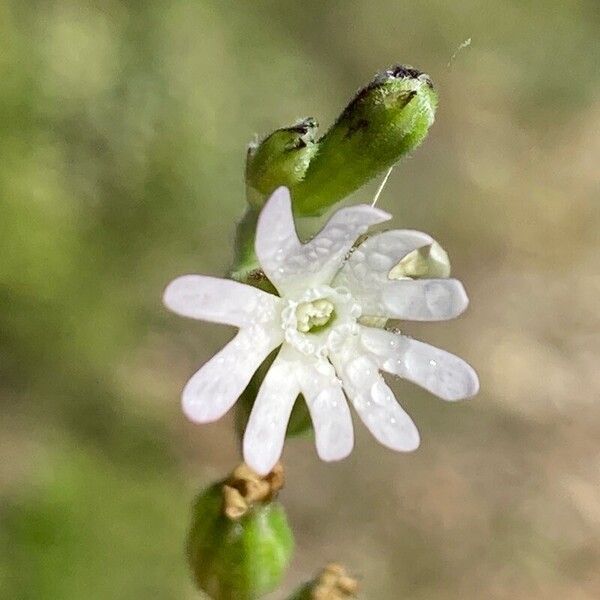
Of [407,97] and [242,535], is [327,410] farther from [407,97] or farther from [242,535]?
[407,97]

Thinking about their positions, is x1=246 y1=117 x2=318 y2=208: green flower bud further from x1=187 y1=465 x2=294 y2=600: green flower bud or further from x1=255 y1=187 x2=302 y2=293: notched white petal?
x1=187 y1=465 x2=294 y2=600: green flower bud

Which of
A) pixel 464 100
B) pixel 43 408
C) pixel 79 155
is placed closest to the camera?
pixel 43 408

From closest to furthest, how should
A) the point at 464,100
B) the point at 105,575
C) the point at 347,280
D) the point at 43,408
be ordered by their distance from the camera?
the point at 347,280 < the point at 105,575 < the point at 43,408 < the point at 464,100

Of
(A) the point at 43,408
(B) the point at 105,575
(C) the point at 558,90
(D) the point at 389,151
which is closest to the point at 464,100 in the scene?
(C) the point at 558,90

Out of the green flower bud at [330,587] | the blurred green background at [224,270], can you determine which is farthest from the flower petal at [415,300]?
the blurred green background at [224,270]

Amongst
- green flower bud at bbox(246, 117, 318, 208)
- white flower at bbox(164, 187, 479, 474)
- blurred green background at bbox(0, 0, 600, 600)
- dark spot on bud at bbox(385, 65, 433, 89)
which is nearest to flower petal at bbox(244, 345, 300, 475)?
white flower at bbox(164, 187, 479, 474)

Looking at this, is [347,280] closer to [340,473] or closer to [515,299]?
[340,473]
